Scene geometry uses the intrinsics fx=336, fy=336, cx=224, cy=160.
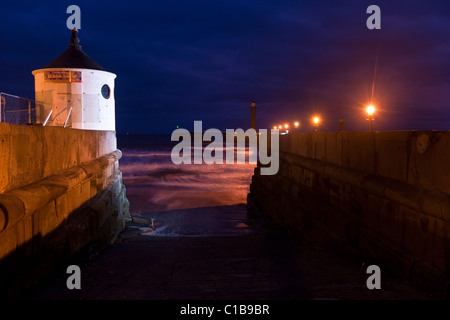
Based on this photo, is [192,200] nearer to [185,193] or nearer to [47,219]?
[185,193]

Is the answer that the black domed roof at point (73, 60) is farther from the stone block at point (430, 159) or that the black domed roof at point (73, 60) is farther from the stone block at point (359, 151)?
the stone block at point (430, 159)

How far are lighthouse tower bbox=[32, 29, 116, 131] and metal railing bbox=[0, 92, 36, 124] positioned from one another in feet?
5.16

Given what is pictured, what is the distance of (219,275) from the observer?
434 centimetres

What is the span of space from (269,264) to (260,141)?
38.9 ft

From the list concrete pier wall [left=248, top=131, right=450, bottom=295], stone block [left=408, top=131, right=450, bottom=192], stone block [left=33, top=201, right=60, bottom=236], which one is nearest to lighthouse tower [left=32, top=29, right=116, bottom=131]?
stone block [left=33, top=201, right=60, bottom=236]

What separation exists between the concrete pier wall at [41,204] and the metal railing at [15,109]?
499 centimetres

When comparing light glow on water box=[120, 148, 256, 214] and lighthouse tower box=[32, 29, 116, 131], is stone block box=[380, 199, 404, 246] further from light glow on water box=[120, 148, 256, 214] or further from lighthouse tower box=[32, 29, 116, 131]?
lighthouse tower box=[32, 29, 116, 131]

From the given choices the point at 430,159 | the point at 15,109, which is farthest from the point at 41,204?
the point at 15,109

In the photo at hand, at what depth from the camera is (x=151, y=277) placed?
427 centimetres

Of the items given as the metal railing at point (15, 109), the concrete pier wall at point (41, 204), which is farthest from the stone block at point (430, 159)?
the metal railing at point (15, 109)

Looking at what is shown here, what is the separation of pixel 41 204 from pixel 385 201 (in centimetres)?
418

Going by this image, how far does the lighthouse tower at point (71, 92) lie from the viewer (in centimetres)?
1369

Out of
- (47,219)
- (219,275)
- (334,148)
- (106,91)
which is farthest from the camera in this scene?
(106,91)
